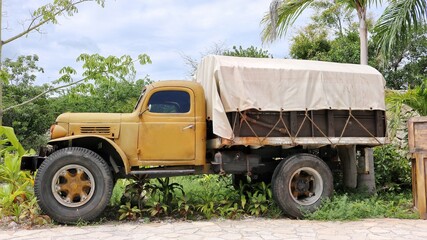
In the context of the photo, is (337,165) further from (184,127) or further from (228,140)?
(184,127)

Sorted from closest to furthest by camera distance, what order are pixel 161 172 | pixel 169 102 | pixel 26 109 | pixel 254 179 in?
pixel 161 172, pixel 169 102, pixel 254 179, pixel 26 109

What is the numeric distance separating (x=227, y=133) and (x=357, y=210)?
7.81 ft

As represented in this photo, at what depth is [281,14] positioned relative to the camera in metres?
10.8

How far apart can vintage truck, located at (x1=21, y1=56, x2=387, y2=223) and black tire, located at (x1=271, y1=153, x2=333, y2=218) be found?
0.05ft

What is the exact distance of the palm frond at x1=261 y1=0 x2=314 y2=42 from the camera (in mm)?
10539

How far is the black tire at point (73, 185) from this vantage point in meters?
6.31

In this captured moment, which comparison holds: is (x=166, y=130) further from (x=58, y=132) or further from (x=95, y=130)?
(x=58, y=132)

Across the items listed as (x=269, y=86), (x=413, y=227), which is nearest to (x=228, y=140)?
(x=269, y=86)

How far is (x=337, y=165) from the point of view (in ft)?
26.1

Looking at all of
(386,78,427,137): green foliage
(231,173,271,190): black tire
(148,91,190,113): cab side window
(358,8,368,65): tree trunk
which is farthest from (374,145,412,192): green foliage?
(148,91,190,113): cab side window

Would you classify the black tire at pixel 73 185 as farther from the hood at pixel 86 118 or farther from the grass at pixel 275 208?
the grass at pixel 275 208

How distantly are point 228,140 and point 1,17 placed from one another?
688cm

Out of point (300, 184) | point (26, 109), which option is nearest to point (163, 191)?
point (300, 184)

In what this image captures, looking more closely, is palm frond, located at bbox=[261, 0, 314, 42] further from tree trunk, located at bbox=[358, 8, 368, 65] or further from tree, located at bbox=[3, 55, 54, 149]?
tree, located at bbox=[3, 55, 54, 149]
